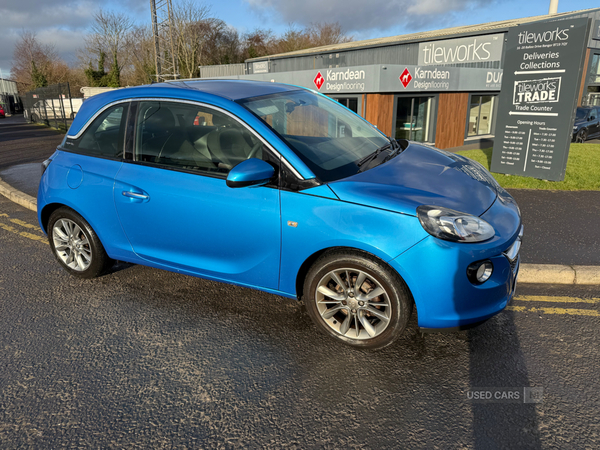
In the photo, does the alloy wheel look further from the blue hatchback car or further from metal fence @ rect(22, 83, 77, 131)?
metal fence @ rect(22, 83, 77, 131)

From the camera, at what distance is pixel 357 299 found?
3053 mm

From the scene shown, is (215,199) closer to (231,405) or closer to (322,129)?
(322,129)

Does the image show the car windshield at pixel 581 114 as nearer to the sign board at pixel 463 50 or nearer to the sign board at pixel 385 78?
the sign board at pixel 385 78

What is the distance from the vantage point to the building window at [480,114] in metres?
19.6

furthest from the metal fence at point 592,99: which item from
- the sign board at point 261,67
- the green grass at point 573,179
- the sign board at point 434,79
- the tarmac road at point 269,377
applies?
the tarmac road at point 269,377

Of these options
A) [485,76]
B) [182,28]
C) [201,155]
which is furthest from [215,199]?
[182,28]

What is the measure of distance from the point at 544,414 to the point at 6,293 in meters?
4.45

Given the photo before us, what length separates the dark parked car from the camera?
58.9ft

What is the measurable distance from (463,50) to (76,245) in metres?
25.8

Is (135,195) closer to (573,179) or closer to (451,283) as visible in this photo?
(451,283)

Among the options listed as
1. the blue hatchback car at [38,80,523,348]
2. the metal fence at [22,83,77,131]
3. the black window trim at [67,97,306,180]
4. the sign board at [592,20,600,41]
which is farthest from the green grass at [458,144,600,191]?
the sign board at [592,20,600,41]

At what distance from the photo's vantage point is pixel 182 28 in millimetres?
50344

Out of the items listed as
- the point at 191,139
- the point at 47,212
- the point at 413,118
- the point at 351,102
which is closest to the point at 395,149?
the point at 191,139

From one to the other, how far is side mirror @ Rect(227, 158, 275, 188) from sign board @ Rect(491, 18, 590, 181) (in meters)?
7.62
